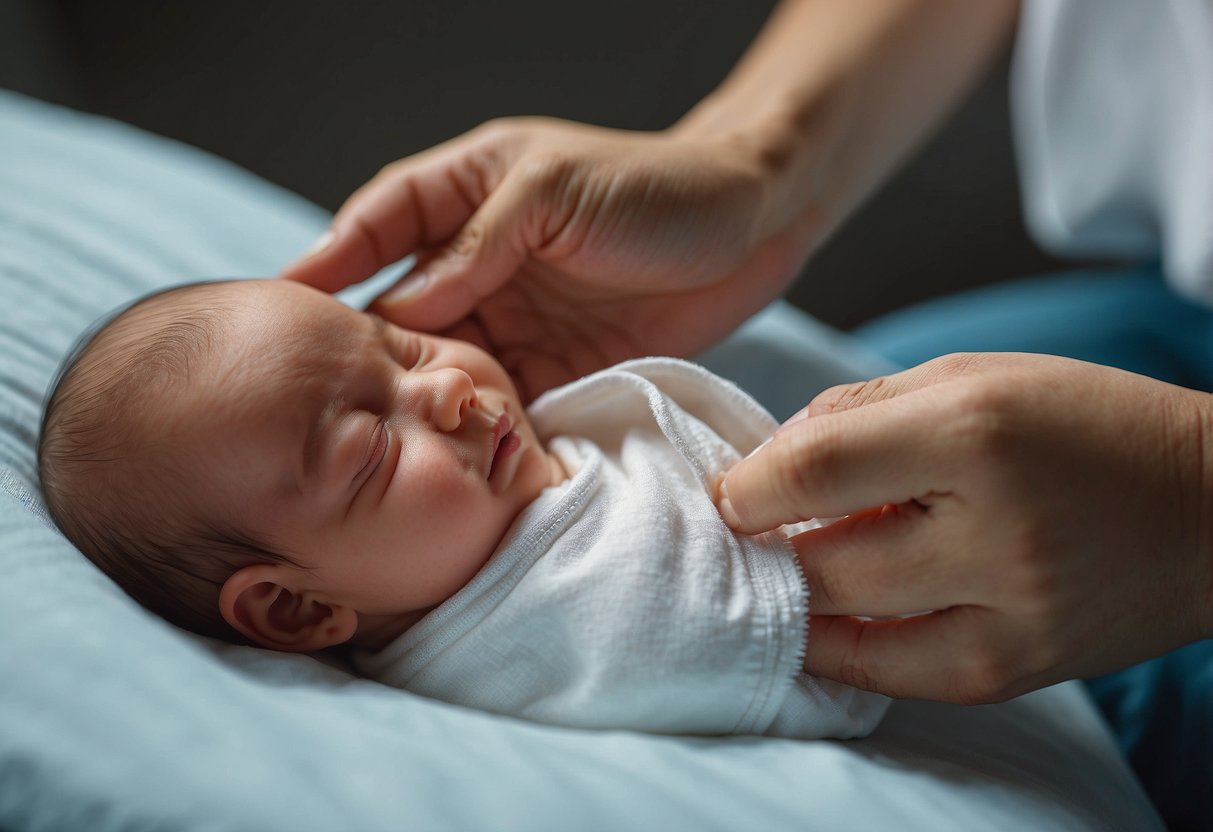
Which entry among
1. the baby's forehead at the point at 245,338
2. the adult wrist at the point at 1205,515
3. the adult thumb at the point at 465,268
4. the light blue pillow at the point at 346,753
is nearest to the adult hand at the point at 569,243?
the adult thumb at the point at 465,268

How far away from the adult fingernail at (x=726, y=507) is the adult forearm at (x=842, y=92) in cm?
44

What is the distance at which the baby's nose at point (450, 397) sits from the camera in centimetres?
84

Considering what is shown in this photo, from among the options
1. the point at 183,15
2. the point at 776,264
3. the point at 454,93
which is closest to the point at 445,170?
the point at 776,264

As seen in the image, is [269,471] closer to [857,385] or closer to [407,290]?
[407,290]

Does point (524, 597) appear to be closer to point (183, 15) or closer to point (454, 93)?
point (454, 93)

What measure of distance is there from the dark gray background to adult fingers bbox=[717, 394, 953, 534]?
5.87 ft

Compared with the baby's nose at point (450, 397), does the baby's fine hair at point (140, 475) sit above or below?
below

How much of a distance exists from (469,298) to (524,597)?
41 cm

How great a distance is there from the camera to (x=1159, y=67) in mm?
1288

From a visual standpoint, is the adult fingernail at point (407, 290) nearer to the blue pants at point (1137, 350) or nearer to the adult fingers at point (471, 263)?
the adult fingers at point (471, 263)

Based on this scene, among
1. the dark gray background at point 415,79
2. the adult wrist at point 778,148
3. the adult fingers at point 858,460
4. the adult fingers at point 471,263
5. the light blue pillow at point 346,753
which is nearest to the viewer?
the light blue pillow at point 346,753

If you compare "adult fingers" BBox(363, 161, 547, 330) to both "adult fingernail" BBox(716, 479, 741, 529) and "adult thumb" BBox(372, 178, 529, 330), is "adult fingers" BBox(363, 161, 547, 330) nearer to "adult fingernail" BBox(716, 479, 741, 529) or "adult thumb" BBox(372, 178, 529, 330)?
"adult thumb" BBox(372, 178, 529, 330)

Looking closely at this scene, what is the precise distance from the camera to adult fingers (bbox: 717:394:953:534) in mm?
689

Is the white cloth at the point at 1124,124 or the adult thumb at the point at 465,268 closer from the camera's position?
the adult thumb at the point at 465,268
